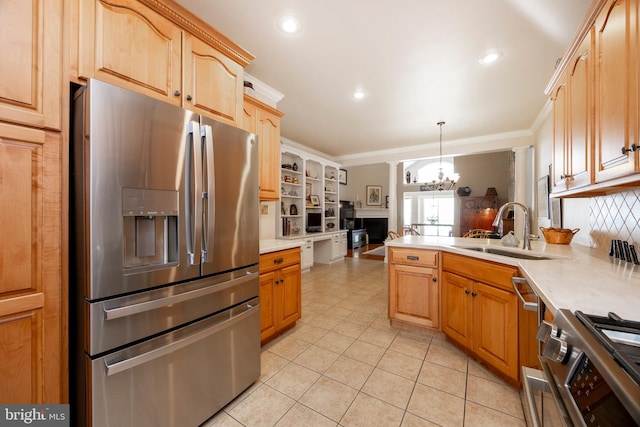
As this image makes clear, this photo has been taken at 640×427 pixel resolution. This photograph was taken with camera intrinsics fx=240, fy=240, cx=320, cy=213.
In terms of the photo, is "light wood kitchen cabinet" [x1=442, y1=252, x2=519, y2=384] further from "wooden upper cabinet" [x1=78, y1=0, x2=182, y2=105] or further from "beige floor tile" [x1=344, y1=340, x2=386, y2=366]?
"wooden upper cabinet" [x1=78, y1=0, x2=182, y2=105]

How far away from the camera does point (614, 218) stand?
1772 millimetres

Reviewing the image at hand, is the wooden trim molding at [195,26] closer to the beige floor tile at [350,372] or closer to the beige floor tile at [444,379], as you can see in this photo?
the beige floor tile at [350,372]

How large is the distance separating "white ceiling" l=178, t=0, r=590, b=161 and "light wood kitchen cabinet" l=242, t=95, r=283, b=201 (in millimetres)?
419

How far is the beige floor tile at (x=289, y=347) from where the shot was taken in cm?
203

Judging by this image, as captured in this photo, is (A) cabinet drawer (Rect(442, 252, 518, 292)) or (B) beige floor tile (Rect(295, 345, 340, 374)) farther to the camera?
(B) beige floor tile (Rect(295, 345, 340, 374))

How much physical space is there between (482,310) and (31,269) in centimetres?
256

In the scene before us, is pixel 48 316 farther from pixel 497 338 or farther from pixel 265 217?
pixel 497 338

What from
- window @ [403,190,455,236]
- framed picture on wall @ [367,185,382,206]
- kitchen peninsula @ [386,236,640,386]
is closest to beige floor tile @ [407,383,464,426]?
kitchen peninsula @ [386,236,640,386]

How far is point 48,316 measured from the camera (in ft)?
3.25

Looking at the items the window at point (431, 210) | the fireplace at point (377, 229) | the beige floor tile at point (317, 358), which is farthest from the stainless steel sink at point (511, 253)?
the fireplace at point (377, 229)

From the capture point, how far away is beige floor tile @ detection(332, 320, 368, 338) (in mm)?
2385

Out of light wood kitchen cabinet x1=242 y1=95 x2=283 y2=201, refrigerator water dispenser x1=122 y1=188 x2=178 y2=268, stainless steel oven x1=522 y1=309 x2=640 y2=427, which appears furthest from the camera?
light wood kitchen cabinet x1=242 y1=95 x2=283 y2=201

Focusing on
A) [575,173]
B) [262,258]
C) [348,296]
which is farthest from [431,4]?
[348,296]

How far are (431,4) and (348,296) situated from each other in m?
3.20
